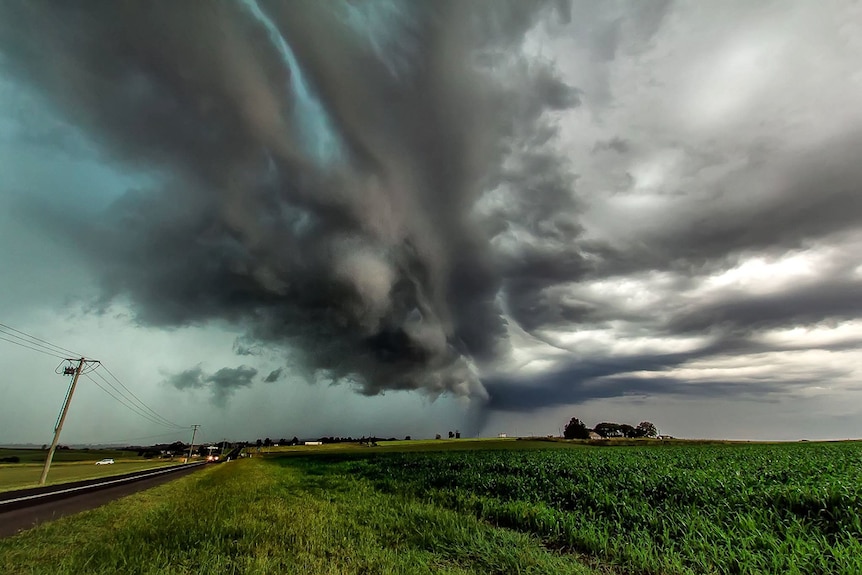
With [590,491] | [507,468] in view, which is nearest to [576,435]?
[507,468]

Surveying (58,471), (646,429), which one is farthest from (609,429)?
(58,471)

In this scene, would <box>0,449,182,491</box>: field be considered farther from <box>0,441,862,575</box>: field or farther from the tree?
the tree

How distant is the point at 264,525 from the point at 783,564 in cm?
1094

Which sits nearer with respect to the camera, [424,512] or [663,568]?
[663,568]

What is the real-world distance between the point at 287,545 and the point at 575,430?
16845cm

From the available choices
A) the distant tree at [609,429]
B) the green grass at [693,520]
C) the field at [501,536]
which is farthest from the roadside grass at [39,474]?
the distant tree at [609,429]

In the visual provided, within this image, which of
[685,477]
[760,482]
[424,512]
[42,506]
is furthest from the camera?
[42,506]

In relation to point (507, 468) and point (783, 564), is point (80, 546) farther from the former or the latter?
point (507, 468)

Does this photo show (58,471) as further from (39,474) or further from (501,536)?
(501,536)

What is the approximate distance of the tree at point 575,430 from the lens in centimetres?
15319

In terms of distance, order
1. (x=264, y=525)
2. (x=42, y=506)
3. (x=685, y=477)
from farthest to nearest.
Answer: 1. (x=42, y=506)
2. (x=685, y=477)
3. (x=264, y=525)

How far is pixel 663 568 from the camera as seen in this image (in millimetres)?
6586

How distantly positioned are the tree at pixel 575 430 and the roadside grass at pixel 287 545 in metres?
161

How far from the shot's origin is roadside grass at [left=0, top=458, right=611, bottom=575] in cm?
673
